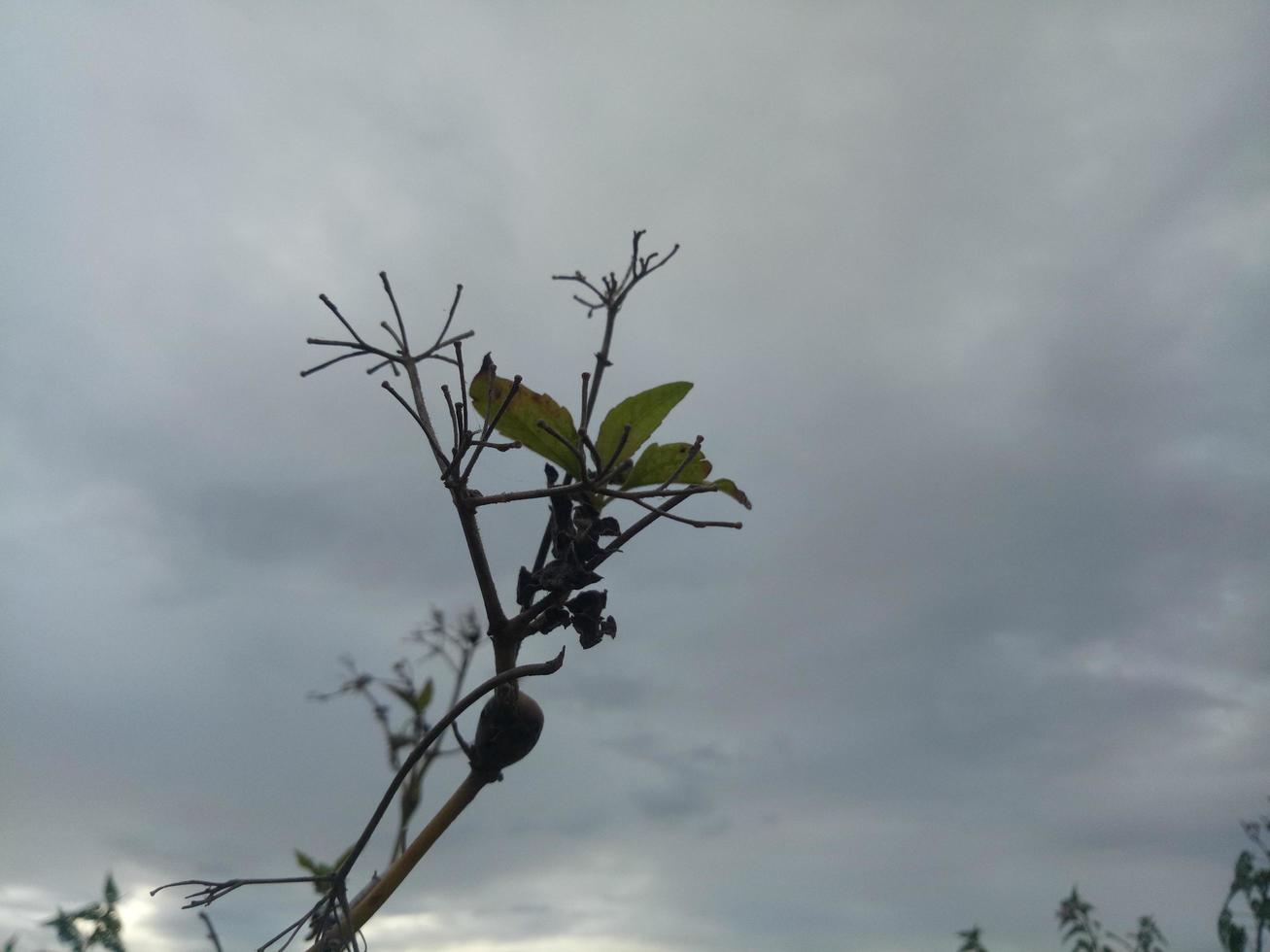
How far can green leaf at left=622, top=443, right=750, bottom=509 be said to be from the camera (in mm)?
1073

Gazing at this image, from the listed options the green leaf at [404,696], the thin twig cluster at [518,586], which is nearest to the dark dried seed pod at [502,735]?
the thin twig cluster at [518,586]

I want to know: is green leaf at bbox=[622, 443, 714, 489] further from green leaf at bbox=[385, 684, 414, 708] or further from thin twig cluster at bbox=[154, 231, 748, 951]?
green leaf at bbox=[385, 684, 414, 708]

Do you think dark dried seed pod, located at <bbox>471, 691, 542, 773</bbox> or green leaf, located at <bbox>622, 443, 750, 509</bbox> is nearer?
dark dried seed pod, located at <bbox>471, 691, 542, 773</bbox>

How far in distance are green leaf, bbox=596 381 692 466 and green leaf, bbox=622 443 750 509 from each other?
0.02 metres

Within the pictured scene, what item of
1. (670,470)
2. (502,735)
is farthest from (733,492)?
(502,735)

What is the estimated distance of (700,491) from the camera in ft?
3.40

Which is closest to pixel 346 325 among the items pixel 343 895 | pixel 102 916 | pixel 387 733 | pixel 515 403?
pixel 515 403

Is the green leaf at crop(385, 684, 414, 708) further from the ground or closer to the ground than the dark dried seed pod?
further from the ground

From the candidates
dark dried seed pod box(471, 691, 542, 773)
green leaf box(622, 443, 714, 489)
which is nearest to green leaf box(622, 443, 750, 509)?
green leaf box(622, 443, 714, 489)

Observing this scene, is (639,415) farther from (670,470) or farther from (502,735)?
(502,735)

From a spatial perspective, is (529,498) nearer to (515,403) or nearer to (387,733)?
(515,403)

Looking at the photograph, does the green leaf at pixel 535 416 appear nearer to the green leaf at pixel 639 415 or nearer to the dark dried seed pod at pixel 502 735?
the green leaf at pixel 639 415

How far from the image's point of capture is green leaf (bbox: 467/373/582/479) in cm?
106

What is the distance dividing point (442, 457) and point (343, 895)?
444 millimetres
